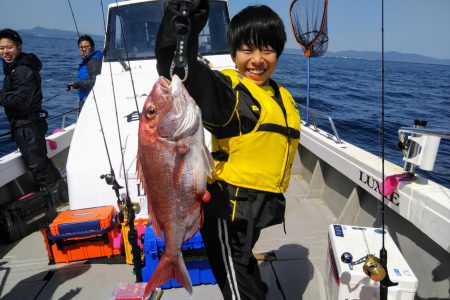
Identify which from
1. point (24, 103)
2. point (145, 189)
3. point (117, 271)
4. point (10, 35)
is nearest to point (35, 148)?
point (24, 103)

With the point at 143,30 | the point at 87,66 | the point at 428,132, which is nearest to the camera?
the point at 428,132

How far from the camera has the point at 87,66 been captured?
21.6 ft

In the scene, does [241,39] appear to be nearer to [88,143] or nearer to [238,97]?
[238,97]

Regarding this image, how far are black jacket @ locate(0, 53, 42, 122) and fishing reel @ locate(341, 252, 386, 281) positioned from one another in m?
4.47

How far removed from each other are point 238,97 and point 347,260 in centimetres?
143

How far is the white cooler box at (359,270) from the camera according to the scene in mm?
2281

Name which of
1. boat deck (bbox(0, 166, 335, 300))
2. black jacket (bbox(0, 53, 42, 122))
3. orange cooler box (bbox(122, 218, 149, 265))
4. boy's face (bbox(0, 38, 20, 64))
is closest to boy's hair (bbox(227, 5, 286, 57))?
orange cooler box (bbox(122, 218, 149, 265))

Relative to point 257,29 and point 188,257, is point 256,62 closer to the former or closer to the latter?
point 257,29

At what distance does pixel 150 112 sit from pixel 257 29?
778 millimetres

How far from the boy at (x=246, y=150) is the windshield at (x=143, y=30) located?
409 centimetres

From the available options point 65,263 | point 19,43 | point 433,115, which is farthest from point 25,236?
point 433,115

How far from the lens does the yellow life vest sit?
197cm

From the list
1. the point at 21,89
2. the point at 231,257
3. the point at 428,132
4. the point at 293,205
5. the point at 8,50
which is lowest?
the point at 293,205

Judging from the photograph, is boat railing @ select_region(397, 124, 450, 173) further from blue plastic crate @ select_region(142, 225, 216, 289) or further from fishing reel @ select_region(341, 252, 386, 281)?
blue plastic crate @ select_region(142, 225, 216, 289)
